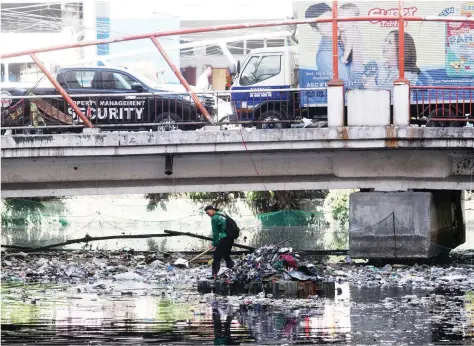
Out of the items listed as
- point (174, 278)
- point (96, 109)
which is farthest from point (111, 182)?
point (174, 278)

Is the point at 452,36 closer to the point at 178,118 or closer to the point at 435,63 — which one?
the point at 435,63

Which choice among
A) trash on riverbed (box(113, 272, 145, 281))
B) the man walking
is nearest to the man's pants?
the man walking

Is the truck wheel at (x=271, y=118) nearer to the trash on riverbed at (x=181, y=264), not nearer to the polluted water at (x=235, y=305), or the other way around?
the polluted water at (x=235, y=305)

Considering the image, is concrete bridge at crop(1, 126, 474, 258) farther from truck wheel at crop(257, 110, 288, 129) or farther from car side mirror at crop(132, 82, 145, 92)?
car side mirror at crop(132, 82, 145, 92)

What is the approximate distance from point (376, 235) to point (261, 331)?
32.5ft

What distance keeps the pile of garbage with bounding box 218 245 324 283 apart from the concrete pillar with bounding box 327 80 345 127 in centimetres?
476

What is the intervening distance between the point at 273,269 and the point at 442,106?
749 cm

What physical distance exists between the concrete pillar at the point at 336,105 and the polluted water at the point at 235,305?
2919 millimetres

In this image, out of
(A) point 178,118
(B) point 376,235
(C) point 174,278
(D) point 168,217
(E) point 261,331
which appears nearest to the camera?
(E) point 261,331

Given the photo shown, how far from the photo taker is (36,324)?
560 inches

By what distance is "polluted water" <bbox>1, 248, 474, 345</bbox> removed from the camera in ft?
43.0

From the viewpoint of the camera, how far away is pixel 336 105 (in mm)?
22734

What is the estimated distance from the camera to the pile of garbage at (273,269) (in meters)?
18.0

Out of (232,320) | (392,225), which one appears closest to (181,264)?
(392,225)
